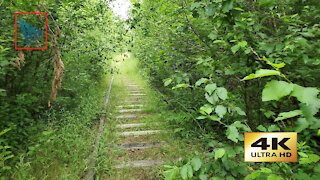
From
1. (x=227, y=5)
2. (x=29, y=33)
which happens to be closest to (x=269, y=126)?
(x=227, y=5)

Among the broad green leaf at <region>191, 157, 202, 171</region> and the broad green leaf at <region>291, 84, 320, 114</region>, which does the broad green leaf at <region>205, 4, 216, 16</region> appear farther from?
the broad green leaf at <region>291, 84, 320, 114</region>

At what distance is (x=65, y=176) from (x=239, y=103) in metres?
2.84

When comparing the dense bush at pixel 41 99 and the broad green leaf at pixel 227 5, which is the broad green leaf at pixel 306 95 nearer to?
the broad green leaf at pixel 227 5

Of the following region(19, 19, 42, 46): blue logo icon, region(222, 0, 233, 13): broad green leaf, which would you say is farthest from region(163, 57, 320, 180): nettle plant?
region(19, 19, 42, 46): blue logo icon

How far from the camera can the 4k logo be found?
187cm

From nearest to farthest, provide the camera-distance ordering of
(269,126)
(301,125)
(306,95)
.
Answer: (306,95) → (301,125) → (269,126)

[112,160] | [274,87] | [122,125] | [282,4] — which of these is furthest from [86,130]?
[274,87]

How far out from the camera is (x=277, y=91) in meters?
1.10

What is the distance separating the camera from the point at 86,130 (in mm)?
6227

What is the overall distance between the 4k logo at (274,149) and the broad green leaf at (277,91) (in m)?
0.88

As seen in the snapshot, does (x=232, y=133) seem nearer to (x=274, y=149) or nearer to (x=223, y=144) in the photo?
(x=274, y=149)

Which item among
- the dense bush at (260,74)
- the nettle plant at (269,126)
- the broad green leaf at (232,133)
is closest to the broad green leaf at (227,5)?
the dense bush at (260,74)

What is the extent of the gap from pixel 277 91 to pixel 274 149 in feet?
3.08

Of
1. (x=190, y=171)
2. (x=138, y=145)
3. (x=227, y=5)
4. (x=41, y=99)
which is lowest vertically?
(x=138, y=145)
